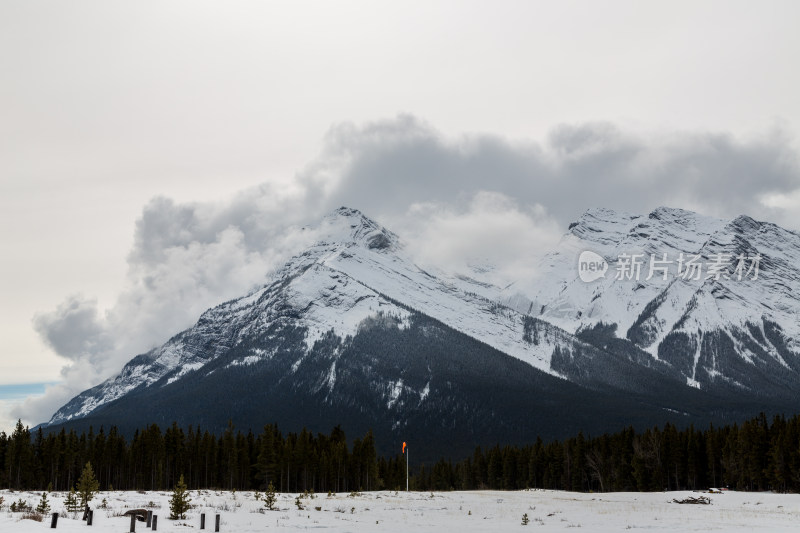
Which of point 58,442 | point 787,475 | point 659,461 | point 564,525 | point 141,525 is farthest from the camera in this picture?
point 58,442

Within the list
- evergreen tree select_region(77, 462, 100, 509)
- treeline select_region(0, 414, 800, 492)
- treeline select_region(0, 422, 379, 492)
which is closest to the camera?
evergreen tree select_region(77, 462, 100, 509)

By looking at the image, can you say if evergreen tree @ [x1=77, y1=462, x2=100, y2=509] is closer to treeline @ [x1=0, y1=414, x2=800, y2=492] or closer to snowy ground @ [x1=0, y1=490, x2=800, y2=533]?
snowy ground @ [x1=0, y1=490, x2=800, y2=533]

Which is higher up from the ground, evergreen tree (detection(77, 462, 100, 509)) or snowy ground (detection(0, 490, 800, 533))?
evergreen tree (detection(77, 462, 100, 509))

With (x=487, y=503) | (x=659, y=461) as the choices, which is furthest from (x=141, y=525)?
(x=659, y=461)

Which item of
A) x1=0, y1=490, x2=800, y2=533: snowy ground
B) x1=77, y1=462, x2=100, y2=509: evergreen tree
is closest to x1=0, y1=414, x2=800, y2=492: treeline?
x1=0, y1=490, x2=800, y2=533: snowy ground

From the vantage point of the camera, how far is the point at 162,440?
155250 millimetres

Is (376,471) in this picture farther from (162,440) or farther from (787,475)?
(787,475)

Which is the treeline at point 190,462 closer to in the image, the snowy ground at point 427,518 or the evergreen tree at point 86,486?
the snowy ground at point 427,518

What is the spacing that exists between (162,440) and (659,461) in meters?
91.2

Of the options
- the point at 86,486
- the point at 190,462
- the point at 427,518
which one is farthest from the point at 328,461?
the point at 86,486

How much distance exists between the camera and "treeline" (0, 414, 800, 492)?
134 meters

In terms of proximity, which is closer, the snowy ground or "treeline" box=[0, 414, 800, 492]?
the snowy ground

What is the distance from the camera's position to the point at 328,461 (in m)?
148

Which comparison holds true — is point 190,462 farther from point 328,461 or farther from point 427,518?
point 427,518
